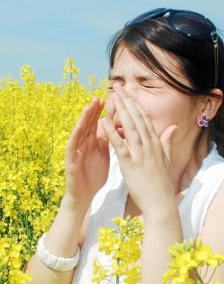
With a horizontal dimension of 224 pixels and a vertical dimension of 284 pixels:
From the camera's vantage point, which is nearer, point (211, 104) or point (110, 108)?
point (110, 108)

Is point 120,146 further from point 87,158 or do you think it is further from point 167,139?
point 87,158

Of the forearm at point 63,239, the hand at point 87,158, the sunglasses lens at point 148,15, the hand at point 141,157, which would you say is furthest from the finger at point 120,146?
the sunglasses lens at point 148,15

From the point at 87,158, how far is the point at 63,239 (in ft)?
0.70

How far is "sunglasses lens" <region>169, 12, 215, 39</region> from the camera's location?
1.72 meters

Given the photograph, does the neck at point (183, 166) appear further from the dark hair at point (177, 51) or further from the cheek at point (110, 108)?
the cheek at point (110, 108)

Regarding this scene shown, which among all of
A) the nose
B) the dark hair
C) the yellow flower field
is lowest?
the yellow flower field

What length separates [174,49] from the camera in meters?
1.69

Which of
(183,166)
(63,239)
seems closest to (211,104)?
(183,166)

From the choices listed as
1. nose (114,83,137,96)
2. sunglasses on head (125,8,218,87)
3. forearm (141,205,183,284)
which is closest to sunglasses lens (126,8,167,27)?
sunglasses on head (125,8,218,87)

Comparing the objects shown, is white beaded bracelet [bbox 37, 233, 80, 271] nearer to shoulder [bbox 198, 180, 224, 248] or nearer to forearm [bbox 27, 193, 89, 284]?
forearm [bbox 27, 193, 89, 284]

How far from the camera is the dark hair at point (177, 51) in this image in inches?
66.4

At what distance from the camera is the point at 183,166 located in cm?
175

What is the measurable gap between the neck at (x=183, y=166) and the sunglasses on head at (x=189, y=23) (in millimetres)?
203

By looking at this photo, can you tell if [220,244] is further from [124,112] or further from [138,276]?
[124,112]
